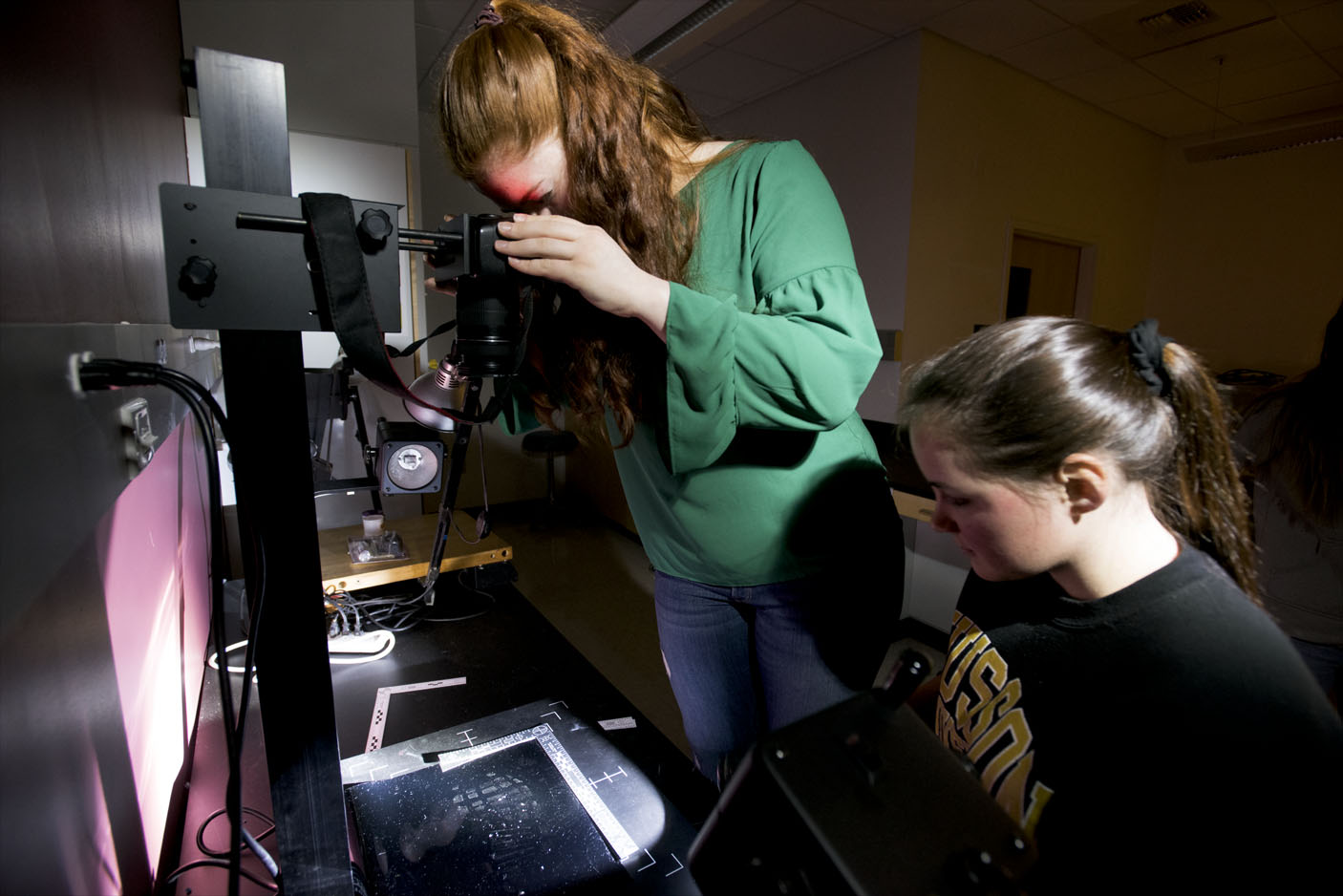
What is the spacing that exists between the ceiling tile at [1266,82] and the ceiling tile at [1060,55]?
0.81 metres

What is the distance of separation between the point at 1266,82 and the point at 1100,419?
4.62 meters

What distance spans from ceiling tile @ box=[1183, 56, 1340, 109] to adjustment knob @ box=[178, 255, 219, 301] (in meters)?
4.97

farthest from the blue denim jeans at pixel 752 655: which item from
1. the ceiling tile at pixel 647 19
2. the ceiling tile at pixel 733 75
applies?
the ceiling tile at pixel 733 75

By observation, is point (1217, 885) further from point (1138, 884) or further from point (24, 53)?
point (24, 53)

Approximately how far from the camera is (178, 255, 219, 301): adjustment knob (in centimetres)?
46

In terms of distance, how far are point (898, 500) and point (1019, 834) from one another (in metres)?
2.02

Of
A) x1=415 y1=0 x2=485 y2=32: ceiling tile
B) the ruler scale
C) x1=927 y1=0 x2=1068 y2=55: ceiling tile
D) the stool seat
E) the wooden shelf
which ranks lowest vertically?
the stool seat

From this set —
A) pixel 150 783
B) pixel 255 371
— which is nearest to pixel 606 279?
pixel 255 371

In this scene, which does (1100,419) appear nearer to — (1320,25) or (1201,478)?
(1201,478)

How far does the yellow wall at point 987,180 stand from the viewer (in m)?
3.23

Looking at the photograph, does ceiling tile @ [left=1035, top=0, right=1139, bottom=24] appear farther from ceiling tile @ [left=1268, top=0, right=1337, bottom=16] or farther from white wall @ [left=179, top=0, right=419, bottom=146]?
white wall @ [left=179, top=0, right=419, bottom=146]

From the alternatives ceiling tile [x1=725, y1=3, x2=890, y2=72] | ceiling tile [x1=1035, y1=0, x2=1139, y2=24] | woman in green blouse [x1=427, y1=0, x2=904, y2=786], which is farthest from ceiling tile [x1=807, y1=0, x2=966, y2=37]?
woman in green blouse [x1=427, y1=0, x2=904, y2=786]

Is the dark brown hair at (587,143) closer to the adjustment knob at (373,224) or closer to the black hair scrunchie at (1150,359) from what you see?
the adjustment knob at (373,224)

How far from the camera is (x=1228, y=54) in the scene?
3312 mm
